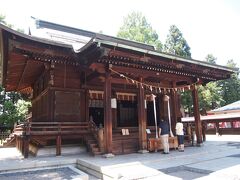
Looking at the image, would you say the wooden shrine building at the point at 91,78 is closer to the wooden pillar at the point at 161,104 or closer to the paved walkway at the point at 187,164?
the paved walkway at the point at 187,164

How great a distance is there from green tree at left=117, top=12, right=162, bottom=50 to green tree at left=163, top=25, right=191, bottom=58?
10.0 feet

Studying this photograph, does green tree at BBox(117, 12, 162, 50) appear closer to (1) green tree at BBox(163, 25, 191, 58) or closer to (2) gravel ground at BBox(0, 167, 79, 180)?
(1) green tree at BBox(163, 25, 191, 58)

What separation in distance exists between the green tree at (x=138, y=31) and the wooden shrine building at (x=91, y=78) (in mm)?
22217

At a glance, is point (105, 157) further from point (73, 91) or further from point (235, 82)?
point (235, 82)

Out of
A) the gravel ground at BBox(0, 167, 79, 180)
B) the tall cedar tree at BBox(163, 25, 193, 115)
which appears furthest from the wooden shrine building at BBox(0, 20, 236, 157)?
the tall cedar tree at BBox(163, 25, 193, 115)

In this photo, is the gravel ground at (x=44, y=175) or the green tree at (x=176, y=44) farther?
the green tree at (x=176, y=44)

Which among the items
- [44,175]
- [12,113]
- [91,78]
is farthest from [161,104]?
[12,113]

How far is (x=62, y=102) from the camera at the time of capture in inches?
440

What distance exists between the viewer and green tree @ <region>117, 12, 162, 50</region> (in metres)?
34.8

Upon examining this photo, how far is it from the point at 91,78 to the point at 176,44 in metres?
30.8

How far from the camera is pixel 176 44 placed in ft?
127

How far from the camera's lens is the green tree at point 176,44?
122 ft

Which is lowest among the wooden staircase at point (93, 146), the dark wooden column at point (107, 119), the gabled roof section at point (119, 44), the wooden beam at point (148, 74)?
the wooden staircase at point (93, 146)

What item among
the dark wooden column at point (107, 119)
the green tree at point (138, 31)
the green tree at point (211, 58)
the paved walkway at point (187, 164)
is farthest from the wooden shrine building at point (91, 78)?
the green tree at point (211, 58)
